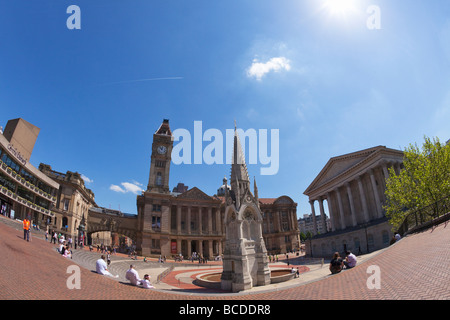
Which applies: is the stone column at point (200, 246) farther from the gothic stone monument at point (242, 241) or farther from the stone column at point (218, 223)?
the gothic stone monument at point (242, 241)

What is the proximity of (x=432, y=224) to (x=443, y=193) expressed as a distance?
21.2ft

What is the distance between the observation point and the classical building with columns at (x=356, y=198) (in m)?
41.3

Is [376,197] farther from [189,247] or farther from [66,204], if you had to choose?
[66,204]

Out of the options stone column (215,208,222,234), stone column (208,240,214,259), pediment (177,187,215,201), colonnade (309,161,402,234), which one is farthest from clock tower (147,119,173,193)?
colonnade (309,161,402,234)

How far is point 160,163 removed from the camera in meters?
63.0

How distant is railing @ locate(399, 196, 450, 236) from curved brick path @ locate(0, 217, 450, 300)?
13.8 ft

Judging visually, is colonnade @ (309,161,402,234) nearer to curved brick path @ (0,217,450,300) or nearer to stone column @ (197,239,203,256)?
stone column @ (197,239,203,256)

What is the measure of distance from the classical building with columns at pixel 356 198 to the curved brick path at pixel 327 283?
104 ft

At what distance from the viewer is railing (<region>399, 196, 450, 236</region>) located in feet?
53.8

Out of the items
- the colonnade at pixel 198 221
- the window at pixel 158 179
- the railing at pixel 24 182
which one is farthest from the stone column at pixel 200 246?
the railing at pixel 24 182

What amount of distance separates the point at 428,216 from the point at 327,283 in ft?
55.4

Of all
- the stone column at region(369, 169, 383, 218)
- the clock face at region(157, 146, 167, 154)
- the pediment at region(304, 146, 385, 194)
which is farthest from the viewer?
the clock face at region(157, 146, 167, 154)
